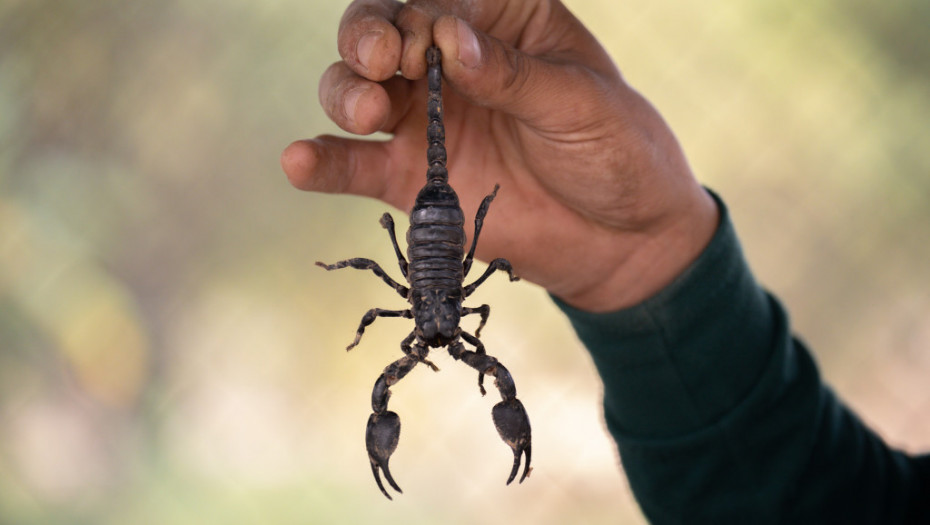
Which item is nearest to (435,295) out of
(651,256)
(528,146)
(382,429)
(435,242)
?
(435,242)

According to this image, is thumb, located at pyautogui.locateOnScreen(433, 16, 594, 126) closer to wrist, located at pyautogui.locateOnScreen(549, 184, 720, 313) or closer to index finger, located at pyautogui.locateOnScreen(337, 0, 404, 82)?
index finger, located at pyautogui.locateOnScreen(337, 0, 404, 82)

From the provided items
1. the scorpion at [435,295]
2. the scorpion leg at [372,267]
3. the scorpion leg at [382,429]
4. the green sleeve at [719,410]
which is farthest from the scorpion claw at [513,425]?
the green sleeve at [719,410]

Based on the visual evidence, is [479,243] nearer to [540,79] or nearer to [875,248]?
[540,79]

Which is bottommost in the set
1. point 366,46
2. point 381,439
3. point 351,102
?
point 381,439

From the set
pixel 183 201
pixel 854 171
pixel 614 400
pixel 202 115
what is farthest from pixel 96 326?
pixel 854 171

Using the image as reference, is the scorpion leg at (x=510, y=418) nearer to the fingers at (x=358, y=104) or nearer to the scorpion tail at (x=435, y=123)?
the scorpion tail at (x=435, y=123)

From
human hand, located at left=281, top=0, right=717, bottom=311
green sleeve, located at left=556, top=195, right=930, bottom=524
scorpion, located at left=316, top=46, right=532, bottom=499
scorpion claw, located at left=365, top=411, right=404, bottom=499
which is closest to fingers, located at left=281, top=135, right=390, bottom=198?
human hand, located at left=281, top=0, right=717, bottom=311

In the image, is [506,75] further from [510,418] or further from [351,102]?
[510,418]
